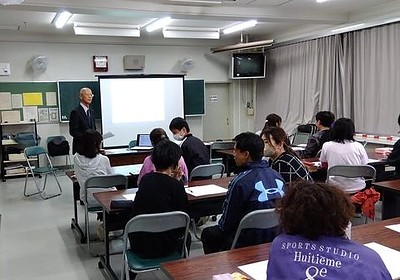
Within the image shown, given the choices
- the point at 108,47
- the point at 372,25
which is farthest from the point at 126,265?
the point at 108,47

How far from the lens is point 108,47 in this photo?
8.68 metres

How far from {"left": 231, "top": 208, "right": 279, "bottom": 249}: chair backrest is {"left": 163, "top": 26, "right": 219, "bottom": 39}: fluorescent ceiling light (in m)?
6.06

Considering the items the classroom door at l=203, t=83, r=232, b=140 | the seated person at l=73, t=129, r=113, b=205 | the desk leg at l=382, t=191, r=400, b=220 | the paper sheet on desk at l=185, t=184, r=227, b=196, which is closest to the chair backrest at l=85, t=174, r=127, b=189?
the seated person at l=73, t=129, r=113, b=205

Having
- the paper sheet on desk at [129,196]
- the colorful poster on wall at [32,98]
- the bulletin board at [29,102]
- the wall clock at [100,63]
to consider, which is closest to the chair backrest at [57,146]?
the bulletin board at [29,102]

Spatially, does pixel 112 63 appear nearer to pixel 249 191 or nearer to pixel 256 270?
pixel 249 191

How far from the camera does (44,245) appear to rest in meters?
4.23

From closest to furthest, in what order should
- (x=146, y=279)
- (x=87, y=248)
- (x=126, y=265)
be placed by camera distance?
1. (x=126, y=265)
2. (x=146, y=279)
3. (x=87, y=248)

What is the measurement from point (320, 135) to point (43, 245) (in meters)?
3.50

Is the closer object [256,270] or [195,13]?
[256,270]

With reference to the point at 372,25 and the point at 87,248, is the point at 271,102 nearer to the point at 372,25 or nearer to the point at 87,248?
the point at 372,25

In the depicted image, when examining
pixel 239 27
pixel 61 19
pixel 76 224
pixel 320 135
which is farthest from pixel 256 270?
pixel 239 27

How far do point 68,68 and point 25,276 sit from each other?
5.66 metres

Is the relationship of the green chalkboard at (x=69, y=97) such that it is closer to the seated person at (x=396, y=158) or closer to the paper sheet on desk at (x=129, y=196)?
the paper sheet on desk at (x=129, y=196)

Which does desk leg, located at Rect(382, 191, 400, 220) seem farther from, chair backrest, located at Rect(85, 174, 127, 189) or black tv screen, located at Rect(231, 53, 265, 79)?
black tv screen, located at Rect(231, 53, 265, 79)
